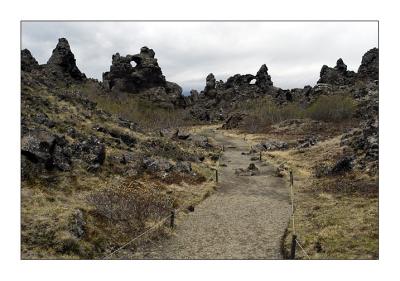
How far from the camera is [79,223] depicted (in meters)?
19.3

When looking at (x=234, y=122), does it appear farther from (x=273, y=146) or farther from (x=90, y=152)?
(x=90, y=152)

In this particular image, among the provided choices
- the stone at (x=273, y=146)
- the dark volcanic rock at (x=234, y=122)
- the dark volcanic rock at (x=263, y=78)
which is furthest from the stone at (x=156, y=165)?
the dark volcanic rock at (x=263, y=78)

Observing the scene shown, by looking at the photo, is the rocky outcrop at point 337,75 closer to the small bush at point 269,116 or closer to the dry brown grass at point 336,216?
the small bush at point 269,116

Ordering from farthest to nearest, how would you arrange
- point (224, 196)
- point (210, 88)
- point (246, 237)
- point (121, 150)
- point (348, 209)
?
point (210, 88) < point (121, 150) < point (224, 196) < point (348, 209) < point (246, 237)

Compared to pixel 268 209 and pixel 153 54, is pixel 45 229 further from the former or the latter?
pixel 153 54

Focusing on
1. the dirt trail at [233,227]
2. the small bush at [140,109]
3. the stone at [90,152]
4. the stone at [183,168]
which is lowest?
the dirt trail at [233,227]

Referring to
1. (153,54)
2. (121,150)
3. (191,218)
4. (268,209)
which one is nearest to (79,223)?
(191,218)

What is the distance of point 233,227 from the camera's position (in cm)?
2305

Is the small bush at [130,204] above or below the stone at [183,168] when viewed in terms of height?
below

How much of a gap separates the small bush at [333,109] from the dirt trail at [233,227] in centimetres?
7351

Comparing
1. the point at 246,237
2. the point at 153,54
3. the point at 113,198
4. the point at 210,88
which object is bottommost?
the point at 246,237

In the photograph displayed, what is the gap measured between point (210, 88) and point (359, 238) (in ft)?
579

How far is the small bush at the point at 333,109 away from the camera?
103188 mm

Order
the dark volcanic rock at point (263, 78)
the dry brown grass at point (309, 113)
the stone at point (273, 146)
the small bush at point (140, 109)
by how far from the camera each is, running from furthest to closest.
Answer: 1. the dark volcanic rock at point (263, 78)
2. the small bush at point (140, 109)
3. the dry brown grass at point (309, 113)
4. the stone at point (273, 146)
